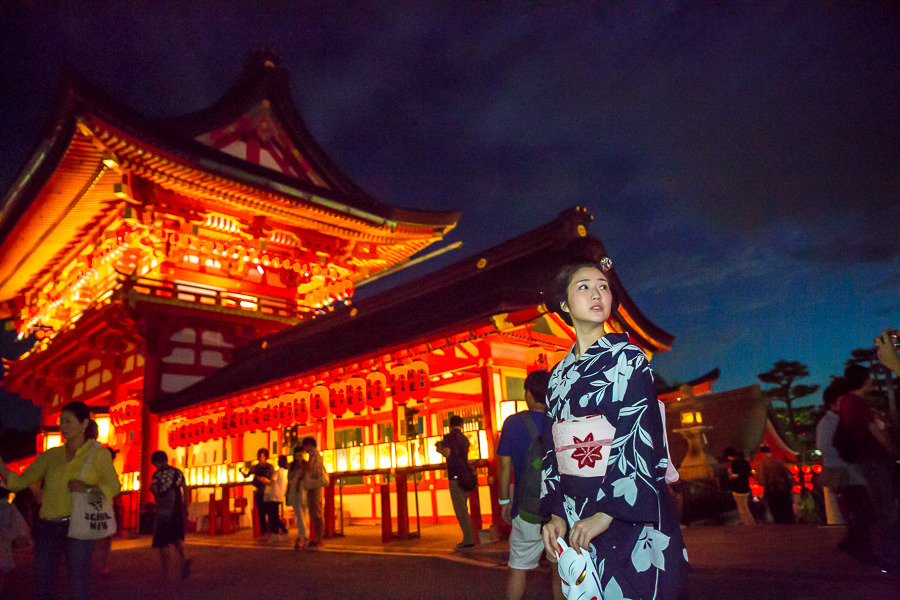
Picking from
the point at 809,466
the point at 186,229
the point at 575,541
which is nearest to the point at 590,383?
the point at 575,541

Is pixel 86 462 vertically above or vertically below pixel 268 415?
below

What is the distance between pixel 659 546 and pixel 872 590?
394cm

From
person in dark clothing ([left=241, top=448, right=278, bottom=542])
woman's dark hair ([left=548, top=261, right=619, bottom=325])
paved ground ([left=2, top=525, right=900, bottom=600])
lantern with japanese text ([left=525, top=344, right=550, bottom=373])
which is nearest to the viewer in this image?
woman's dark hair ([left=548, top=261, right=619, bottom=325])

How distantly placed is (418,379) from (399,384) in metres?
0.40

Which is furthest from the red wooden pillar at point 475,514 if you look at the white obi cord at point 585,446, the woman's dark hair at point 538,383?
the white obi cord at point 585,446

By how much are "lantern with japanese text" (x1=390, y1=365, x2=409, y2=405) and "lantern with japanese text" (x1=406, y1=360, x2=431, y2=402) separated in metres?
0.09

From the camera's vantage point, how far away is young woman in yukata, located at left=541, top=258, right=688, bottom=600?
220 centimetres

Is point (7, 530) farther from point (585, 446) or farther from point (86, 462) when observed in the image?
point (585, 446)

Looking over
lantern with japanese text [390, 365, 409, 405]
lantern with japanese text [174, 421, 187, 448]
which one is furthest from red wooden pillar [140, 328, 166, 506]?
lantern with japanese text [390, 365, 409, 405]

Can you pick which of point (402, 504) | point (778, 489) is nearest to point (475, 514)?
point (402, 504)

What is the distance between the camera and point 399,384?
34.0ft

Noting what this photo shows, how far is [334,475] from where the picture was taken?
11.5 m

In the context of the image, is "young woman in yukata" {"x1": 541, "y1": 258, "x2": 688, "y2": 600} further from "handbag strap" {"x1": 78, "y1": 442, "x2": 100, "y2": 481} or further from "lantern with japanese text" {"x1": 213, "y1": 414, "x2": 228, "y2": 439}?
"lantern with japanese text" {"x1": 213, "y1": 414, "x2": 228, "y2": 439}

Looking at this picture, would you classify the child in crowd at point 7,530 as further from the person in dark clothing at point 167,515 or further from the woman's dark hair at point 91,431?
the woman's dark hair at point 91,431
